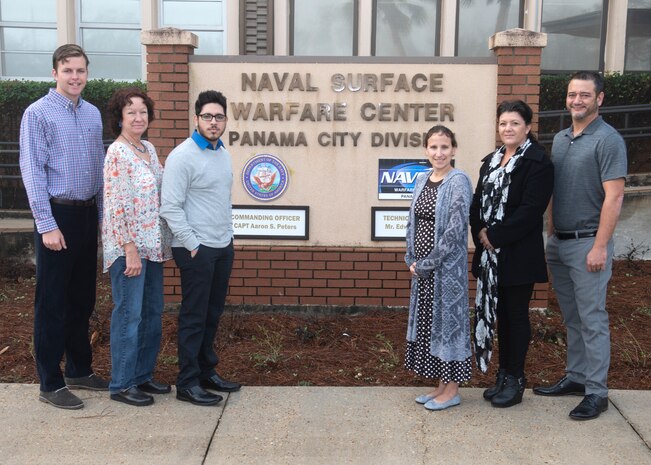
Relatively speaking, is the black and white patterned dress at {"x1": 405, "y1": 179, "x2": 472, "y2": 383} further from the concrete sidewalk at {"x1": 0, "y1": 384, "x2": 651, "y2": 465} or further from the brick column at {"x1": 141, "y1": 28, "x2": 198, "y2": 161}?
the brick column at {"x1": 141, "y1": 28, "x2": 198, "y2": 161}

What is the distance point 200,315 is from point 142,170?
2.99ft

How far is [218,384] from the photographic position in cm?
460

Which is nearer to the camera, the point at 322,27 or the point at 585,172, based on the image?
the point at 585,172

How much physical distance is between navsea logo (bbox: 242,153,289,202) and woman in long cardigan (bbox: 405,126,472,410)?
2177 mm

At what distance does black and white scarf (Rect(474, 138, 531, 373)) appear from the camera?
13.6ft

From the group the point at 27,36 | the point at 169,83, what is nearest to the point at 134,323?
the point at 169,83

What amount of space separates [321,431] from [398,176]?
2.80m

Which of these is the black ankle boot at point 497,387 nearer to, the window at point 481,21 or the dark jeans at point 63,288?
the dark jeans at point 63,288

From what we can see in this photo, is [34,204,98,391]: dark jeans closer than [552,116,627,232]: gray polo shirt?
No

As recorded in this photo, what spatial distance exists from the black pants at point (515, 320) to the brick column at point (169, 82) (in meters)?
3.22

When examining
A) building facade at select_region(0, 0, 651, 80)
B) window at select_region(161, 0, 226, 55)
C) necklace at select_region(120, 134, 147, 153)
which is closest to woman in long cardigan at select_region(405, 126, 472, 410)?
necklace at select_region(120, 134, 147, 153)

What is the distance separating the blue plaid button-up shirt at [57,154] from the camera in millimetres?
4027

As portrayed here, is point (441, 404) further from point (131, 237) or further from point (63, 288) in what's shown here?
point (63, 288)

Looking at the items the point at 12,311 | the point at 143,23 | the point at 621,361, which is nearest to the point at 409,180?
the point at 621,361
